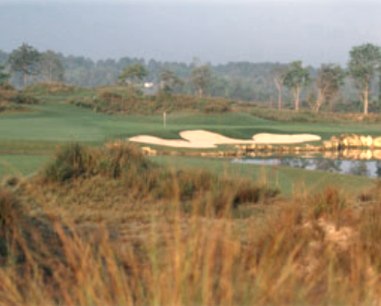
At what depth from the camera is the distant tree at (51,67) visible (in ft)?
413

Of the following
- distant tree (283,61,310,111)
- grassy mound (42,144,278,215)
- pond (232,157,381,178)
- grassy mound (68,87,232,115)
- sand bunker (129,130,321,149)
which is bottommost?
pond (232,157,381,178)

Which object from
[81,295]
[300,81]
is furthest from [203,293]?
[300,81]

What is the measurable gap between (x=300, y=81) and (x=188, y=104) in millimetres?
33731

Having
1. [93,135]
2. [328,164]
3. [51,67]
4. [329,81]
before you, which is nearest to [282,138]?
[328,164]

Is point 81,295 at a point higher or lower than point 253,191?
higher

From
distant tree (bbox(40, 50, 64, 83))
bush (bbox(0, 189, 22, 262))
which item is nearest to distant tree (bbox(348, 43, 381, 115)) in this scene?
distant tree (bbox(40, 50, 64, 83))

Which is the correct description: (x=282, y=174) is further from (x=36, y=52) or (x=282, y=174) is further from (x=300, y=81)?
(x=36, y=52)

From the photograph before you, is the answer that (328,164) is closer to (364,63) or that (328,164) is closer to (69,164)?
(69,164)

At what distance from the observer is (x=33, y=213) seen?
29.6ft

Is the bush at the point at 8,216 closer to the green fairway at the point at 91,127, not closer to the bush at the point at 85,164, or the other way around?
the bush at the point at 85,164

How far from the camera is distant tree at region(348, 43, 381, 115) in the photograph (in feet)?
291

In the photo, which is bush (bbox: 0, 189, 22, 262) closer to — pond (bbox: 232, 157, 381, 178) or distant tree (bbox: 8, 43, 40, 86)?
pond (bbox: 232, 157, 381, 178)

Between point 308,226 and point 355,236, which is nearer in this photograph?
point 355,236

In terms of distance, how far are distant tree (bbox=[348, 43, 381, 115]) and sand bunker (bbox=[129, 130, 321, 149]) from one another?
174 feet
